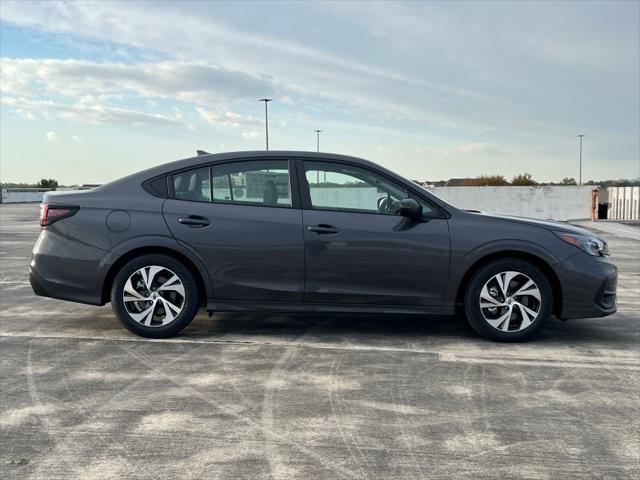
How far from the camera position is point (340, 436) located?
319cm

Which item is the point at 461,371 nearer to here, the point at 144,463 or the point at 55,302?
the point at 144,463

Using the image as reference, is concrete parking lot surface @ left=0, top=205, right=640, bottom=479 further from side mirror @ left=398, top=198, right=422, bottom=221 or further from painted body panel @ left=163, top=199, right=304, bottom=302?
side mirror @ left=398, top=198, right=422, bottom=221

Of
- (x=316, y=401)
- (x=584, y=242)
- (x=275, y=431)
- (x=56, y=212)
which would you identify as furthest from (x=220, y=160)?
(x=584, y=242)

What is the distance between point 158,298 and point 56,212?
3.89 ft

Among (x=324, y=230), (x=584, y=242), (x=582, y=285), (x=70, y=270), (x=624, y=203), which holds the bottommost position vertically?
(x=582, y=285)

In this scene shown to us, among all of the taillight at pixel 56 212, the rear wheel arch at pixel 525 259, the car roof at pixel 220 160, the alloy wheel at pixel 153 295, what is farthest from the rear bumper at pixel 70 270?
the rear wheel arch at pixel 525 259

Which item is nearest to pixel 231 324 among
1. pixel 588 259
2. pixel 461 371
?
pixel 461 371

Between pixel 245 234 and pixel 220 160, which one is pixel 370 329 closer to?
pixel 245 234

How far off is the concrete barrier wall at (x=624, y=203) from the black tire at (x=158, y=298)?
25.2 m

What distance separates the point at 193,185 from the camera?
529cm

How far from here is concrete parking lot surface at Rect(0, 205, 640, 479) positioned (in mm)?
2903

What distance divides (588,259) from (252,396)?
10.5 feet

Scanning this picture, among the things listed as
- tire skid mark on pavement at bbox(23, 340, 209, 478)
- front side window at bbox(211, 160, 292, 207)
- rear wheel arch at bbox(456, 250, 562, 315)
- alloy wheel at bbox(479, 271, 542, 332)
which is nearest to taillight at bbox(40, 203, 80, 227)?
front side window at bbox(211, 160, 292, 207)

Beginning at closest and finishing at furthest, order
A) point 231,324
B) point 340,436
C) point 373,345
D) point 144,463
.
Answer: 1. point 144,463
2. point 340,436
3. point 373,345
4. point 231,324
